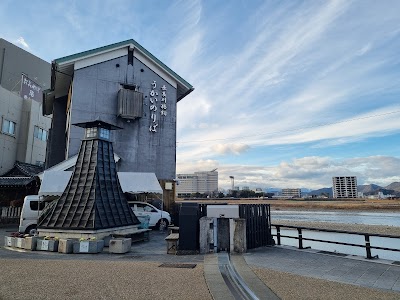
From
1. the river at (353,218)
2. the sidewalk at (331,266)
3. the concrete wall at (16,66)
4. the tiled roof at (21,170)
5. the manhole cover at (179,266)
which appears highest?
the concrete wall at (16,66)

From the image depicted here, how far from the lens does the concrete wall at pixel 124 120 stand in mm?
20609

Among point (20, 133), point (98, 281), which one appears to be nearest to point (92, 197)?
point (98, 281)

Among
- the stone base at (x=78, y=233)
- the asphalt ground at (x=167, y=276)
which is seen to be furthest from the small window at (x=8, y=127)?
A: the asphalt ground at (x=167, y=276)

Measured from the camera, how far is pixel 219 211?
11023 mm

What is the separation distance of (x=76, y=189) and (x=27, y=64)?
35.6m

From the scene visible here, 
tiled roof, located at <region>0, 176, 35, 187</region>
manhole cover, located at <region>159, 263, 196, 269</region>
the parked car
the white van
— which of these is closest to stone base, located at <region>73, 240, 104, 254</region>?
manhole cover, located at <region>159, 263, 196, 269</region>

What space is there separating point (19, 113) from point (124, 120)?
56.8ft

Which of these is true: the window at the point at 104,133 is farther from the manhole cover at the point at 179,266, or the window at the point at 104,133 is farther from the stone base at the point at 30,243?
the manhole cover at the point at 179,266

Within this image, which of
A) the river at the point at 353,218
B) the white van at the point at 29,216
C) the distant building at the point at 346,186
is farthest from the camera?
the distant building at the point at 346,186

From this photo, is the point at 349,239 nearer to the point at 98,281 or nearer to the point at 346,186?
the point at 98,281

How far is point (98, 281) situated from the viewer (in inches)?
268

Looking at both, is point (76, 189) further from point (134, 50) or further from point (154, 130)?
point (134, 50)

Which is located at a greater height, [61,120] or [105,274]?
[61,120]

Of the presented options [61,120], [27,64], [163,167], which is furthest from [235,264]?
[27,64]
